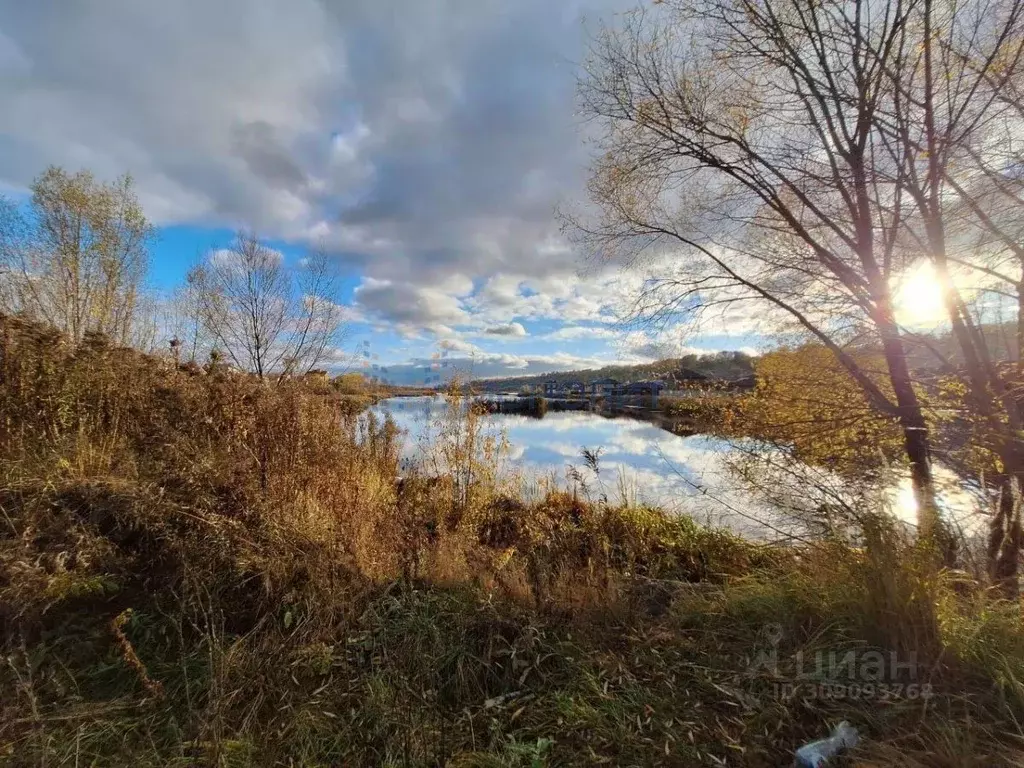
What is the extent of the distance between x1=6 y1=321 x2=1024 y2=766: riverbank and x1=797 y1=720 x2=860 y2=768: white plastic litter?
6 cm

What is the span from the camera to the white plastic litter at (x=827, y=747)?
1769mm

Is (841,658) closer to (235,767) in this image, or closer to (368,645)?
(368,645)

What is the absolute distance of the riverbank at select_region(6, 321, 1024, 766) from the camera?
1.95 metres

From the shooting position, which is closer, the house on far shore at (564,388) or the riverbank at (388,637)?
the riverbank at (388,637)

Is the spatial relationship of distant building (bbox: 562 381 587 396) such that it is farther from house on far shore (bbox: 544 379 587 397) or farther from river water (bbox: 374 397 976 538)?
river water (bbox: 374 397 976 538)

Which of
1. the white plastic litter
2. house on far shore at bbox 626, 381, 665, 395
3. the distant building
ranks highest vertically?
house on far shore at bbox 626, 381, 665, 395

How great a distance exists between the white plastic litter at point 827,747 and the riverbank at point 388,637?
0.06m

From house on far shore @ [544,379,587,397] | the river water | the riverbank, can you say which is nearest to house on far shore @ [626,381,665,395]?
the river water

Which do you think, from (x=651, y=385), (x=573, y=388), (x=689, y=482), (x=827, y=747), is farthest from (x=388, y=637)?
(x=573, y=388)

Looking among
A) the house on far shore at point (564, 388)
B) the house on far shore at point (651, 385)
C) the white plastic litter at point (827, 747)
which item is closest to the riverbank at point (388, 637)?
the white plastic litter at point (827, 747)

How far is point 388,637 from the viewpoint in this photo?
2.73 meters

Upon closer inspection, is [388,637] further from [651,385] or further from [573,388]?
[573,388]

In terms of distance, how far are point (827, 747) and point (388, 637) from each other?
91.2 inches

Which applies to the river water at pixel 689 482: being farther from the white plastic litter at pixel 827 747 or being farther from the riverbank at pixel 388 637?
the white plastic litter at pixel 827 747
